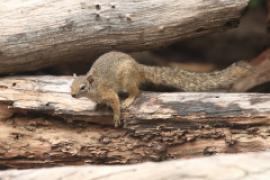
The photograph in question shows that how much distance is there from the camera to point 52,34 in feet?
15.4

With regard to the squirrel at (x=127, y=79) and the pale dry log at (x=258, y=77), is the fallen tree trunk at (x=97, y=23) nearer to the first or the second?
the squirrel at (x=127, y=79)

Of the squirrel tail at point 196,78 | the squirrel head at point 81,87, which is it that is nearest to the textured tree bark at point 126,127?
the squirrel head at point 81,87

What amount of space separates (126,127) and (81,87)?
1.52 feet

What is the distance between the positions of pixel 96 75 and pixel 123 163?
736 mm

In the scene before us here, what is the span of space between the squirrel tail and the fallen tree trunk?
348mm

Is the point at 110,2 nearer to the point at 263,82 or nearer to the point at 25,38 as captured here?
the point at 25,38

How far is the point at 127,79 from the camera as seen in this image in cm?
443

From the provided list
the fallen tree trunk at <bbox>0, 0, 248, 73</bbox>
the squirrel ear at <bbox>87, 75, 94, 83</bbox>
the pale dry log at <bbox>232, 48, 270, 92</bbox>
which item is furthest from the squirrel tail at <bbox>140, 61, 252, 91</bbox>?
the pale dry log at <bbox>232, 48, 270, 92</bbox>

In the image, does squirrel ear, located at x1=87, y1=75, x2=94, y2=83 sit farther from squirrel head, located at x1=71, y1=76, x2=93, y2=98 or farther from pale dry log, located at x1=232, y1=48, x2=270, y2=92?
pale dry log, located at x1=232, y1=48, x2=270, y2=92

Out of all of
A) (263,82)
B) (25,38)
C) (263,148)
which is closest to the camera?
(263,148)

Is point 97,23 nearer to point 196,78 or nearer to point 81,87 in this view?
point 81,87

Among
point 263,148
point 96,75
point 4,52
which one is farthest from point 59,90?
point 263,148

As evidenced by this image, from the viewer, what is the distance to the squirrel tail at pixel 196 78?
15.1ft

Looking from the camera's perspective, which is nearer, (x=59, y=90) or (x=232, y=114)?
(x=232, y=114)
